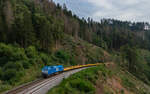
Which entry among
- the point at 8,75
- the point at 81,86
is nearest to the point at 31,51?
the point at 8,75

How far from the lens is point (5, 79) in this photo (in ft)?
65.3

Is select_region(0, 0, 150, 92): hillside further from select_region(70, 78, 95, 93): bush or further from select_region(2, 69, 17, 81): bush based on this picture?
select_region(70, 78, 95, 93): bush

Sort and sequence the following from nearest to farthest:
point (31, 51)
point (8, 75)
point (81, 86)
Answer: point (81, 86), point (8, 75), point (31, 51)

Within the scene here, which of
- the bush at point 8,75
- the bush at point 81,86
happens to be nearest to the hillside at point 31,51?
the bush at point 8,75

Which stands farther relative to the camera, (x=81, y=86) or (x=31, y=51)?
(x=31, y=51)

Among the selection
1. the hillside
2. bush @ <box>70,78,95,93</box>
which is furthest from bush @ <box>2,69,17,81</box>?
bush @ <box>70,78,95,93</box>

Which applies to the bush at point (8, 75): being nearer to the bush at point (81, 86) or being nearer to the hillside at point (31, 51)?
the hillside at point (31, 51)

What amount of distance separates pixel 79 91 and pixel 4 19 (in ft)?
110

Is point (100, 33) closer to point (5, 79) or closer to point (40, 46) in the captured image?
point (40, 46)

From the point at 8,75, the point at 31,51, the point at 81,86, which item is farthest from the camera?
the point at 31,51

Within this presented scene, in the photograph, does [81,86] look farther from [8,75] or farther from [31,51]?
[31,51]

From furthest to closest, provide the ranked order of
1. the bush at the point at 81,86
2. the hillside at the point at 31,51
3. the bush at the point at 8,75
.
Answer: the hillside at the point at 31,51
the bush at the point at 8,75
the bush at the point at 81,86

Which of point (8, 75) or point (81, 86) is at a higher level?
point (81, 86)

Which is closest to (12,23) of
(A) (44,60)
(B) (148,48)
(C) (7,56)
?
(C) (7,56)
